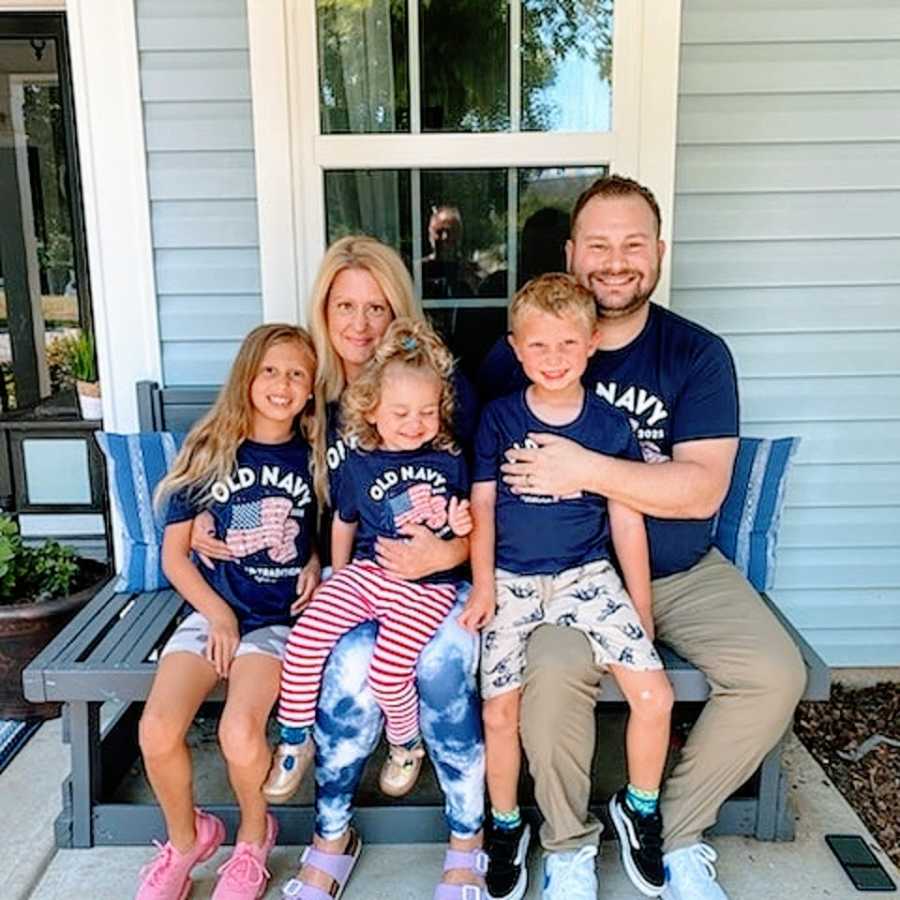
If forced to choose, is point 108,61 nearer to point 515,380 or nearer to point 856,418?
point 515,380

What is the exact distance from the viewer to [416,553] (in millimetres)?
1884

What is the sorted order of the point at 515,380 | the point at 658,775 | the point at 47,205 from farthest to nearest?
1. the point at 47,205
2. the point at 515,380
3. the point at 658,775

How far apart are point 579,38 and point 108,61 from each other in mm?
1248

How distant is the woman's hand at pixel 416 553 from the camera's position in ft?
6.17

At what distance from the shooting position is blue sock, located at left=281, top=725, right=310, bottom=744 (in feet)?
5.98

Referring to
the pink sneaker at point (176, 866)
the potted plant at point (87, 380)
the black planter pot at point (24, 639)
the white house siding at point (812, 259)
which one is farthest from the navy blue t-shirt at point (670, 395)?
the potted plant at point (87, 380)

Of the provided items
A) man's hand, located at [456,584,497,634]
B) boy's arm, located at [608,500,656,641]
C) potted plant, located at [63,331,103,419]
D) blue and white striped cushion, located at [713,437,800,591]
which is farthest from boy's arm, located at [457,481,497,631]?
potted plant, located at [63,331,103,419]

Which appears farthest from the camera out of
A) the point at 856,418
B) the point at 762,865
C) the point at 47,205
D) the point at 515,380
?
the point at 47,205

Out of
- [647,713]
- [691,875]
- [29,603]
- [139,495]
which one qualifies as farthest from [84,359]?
[691,875]

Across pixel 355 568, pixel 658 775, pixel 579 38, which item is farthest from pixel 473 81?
pixel 658 775

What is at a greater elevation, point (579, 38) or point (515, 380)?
point (579, 38)

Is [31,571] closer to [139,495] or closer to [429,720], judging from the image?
[139,495]

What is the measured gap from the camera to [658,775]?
1836 millimetres

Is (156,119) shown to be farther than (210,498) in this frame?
Yes
